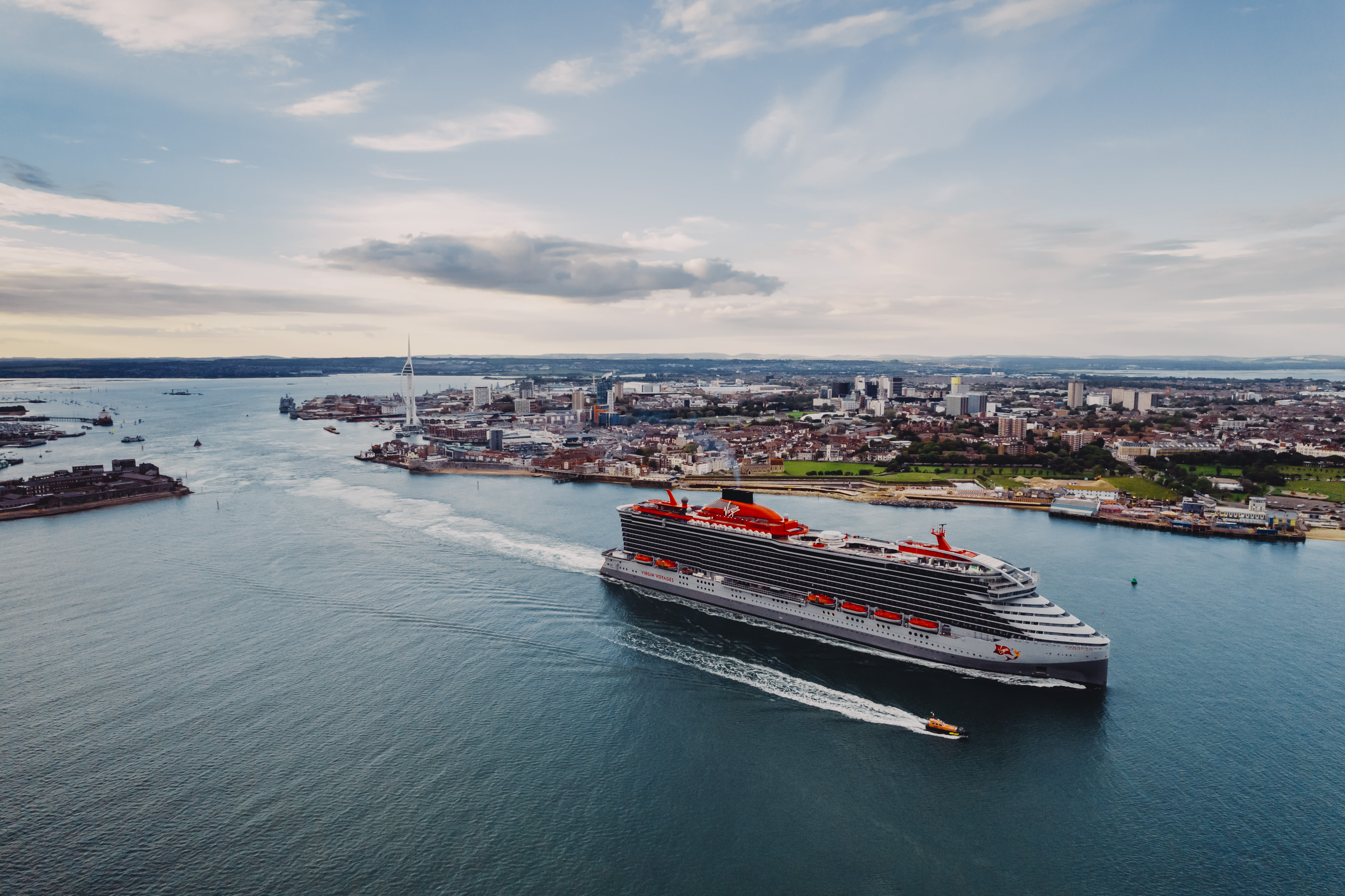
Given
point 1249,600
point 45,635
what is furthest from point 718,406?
point 45,635

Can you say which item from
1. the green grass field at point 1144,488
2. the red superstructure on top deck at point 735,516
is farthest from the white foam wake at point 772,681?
the green grass field at point 1144,488

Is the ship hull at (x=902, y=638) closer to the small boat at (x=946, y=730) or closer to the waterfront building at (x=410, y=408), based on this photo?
the small boat at (x=946, y=730)

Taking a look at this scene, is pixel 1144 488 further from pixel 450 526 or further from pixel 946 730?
pixel 450 526

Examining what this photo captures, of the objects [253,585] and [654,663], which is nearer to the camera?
[654,663]

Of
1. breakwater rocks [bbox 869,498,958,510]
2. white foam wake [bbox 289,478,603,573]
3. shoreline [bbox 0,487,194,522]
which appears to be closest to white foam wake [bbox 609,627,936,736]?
white foam wake [bbox 289,478,603,573]

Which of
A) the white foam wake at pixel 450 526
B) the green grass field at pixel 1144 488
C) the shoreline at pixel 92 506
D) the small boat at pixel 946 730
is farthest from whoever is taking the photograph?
the green grass field at pixel 1144 488

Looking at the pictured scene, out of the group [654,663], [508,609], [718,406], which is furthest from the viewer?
[718,406]

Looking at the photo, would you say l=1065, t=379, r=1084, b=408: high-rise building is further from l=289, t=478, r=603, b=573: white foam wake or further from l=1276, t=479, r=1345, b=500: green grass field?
l=289, t=478, r=603, b=573: white foam wake

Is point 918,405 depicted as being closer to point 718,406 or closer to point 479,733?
point 718,406
